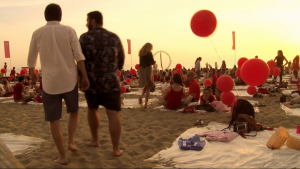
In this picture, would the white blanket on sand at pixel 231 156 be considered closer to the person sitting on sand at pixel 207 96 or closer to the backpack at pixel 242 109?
the backpack at pixel 242 109

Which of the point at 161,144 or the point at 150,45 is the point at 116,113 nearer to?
the point at 161,144

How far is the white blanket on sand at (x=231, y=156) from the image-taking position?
2639 mm

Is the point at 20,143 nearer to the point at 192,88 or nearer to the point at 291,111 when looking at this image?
the point at 192,88

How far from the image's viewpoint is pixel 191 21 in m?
4.49

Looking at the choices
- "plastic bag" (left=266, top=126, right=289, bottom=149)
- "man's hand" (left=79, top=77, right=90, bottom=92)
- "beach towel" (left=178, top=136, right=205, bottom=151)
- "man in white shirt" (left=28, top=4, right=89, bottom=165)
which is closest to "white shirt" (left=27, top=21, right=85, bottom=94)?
"man in white shirt" (left=28, top=4, right=89, bottom=165)

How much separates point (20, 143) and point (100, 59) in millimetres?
1764

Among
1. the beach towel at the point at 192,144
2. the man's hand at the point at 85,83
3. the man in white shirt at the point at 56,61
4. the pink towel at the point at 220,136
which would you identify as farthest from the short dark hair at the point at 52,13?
the pink towel at the point at 220,136

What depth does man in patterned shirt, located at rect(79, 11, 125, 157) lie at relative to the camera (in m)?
2.68

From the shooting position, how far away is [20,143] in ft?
11.0

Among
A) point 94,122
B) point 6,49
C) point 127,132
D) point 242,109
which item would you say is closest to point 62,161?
point 94,122

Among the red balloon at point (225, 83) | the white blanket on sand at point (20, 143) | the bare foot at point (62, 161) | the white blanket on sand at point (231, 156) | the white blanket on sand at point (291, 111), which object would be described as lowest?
the white blanket on sand at point (291, 111)

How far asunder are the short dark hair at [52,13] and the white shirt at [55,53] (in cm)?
4

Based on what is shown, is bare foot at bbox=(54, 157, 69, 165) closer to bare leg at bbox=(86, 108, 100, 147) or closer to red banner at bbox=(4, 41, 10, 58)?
bare leg at bbox=(86, 108, 100, 147)

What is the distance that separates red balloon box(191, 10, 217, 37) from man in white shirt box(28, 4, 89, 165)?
255 centimetres
